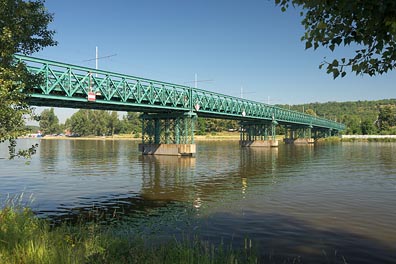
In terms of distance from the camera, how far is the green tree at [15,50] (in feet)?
43.1

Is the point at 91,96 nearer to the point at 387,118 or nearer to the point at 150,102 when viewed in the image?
the point at 150,102

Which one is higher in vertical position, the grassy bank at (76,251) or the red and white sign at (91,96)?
the red and white sign at (91,96)

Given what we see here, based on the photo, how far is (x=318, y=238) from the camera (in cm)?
1592

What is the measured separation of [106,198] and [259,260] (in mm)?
16914

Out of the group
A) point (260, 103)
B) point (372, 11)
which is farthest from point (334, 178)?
point (260, 103)

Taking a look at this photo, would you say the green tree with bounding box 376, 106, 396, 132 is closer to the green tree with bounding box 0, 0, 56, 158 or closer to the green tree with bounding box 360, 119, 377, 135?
the green tree with bounding box 360, 119, 377, 135

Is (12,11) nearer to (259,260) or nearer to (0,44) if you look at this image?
(0,44)

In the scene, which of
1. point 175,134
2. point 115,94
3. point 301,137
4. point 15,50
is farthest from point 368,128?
point 15,50

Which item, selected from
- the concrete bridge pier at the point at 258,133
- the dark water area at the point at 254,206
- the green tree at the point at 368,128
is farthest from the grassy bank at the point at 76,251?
the green tree at the point at 368,128

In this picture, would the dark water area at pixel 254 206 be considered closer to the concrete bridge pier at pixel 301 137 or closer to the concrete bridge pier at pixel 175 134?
the concrete bridge pier at pixel 175 134

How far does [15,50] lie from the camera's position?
14305 millimetres

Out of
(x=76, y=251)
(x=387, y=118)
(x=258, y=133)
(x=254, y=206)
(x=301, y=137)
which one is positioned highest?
(x=387, y=118)

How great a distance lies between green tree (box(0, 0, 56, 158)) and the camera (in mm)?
13141

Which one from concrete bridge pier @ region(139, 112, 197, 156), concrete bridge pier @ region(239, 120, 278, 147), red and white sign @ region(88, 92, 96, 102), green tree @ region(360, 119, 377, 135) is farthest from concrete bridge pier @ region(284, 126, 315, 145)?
red and white sign @ region(88, 92, 96, 102)
